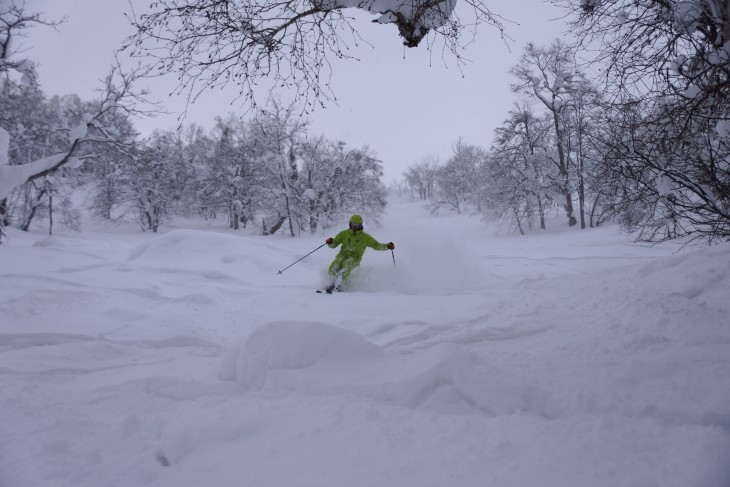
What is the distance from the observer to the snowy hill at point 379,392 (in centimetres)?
169

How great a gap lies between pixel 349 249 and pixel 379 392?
238 inches

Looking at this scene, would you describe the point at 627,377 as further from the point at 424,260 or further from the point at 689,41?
the point at 424,260

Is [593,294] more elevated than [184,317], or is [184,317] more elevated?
[593,294]

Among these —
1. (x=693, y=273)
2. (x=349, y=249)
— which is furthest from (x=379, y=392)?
(x=349, y=249)

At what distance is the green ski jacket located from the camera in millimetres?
8320

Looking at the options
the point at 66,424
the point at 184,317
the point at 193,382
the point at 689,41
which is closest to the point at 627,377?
the point at 193,382

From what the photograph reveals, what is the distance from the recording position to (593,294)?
5426 millimetres

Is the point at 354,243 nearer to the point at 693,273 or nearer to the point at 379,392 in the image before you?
the point at 693,273

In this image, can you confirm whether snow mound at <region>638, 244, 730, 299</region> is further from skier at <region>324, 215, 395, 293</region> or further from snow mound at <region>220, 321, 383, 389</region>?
skier at <region>324, 215, 395, 293</region>

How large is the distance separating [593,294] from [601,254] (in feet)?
27.7

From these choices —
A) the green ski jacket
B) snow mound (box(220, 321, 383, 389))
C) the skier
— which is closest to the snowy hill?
snow mound (box(220, 321, 383, 389))

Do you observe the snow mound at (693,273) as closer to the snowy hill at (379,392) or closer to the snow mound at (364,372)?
the snowy hill at (379,392)

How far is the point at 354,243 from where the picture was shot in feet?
27.4

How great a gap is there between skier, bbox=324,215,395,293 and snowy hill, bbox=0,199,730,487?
2.39 metres
